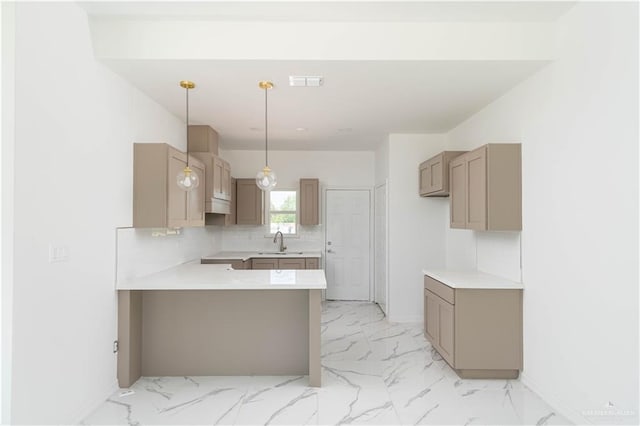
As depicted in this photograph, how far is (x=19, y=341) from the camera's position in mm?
2170

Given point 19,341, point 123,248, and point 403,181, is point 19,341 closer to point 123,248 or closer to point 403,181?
point 123,248

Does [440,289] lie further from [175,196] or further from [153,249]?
[153,249]

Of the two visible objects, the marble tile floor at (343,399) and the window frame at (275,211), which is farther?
the window frame at (275,211)

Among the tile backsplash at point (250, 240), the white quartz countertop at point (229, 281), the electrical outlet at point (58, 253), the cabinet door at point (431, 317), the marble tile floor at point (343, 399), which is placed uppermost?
the electrical outlet at point (58, 253)

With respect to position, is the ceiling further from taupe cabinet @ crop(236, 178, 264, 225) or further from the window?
the window

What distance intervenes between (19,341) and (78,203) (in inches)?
37.6

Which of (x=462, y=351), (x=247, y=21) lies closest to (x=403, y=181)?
(x=462, y=351)

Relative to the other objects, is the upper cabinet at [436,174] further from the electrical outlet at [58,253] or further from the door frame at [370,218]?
the electrical outlet at [58,253]

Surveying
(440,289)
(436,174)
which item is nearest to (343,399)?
(440,289)

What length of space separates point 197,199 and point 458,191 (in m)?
2.91

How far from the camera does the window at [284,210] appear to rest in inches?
266

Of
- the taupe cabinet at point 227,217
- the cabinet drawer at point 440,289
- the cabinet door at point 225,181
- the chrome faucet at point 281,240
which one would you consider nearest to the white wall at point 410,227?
the cabinet drawer at point 440,289

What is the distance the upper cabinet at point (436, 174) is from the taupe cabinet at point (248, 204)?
8.82 ft

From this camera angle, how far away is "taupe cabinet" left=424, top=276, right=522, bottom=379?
3.37m
